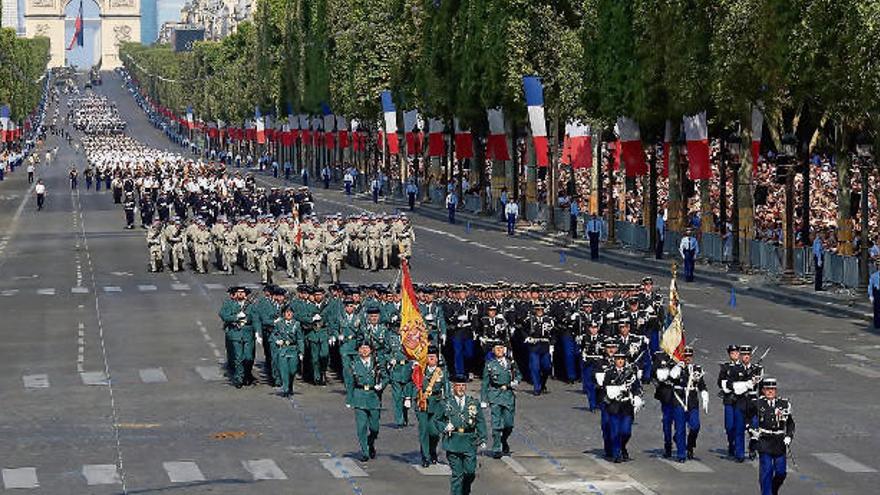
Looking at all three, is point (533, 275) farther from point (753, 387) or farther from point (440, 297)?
point (753, 387)

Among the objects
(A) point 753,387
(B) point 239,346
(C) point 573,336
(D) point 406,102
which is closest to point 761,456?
(A) point 753,387

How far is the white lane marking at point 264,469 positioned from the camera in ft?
101

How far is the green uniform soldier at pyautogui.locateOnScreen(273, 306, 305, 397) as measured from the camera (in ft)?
129

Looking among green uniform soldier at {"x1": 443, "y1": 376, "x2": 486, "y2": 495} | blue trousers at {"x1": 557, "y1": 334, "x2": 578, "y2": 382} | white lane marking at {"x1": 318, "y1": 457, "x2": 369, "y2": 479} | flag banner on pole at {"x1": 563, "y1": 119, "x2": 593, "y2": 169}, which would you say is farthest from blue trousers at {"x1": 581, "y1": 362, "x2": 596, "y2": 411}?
flag banner on pole at {"x1": 563, "y1": 119, "x2": 593, "y2": 169}

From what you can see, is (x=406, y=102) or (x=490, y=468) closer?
(x=490, y=468)

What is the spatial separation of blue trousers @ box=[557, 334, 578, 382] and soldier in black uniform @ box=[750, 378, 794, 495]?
12083mm

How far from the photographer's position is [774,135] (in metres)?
64.8

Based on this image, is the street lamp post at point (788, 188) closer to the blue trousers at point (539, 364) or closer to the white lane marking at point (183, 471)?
the blue trousers at point (539, 364)

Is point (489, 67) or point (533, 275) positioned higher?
point (489, 67)

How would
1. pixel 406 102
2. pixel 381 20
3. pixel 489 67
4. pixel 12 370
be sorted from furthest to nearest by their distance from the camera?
pixel 381 20 → pixel 406 102 → pixel 489 67 → pixel 12 370

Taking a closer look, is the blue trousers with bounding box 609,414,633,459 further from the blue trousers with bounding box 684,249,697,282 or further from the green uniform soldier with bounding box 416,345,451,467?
the blue trousers with bounding box 684,249,697,282

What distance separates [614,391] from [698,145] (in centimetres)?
3989

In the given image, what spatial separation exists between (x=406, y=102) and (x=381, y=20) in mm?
11069

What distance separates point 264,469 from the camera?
31.4 metres
